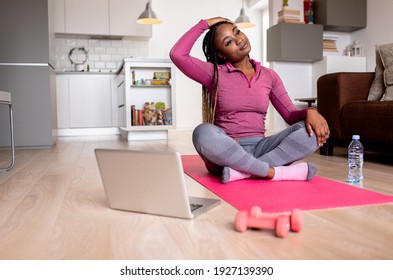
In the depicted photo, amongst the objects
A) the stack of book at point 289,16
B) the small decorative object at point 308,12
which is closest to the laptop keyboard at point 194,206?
the stack of book at point 289,16

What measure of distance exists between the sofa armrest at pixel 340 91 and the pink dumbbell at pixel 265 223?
198 centimetres

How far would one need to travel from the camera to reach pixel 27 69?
149 inches

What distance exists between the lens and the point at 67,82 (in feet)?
19.9

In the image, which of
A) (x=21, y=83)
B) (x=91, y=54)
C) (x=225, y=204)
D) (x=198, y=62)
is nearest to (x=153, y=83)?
(x=21, y=83)

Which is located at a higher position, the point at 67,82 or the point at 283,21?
the point at 283,21

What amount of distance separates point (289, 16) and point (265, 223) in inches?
166

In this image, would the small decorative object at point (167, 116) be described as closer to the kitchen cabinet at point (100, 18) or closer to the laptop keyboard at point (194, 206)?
the kitchen cabinet at point (100, 18)

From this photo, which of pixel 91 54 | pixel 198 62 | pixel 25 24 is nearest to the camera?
pixel 198 62

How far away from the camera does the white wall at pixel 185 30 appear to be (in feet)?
23.1

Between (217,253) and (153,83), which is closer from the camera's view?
(217,253)

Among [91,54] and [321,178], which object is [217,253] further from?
[91,54]

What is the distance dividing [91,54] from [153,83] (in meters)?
2.37

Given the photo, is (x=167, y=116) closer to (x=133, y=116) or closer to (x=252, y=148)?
(x=133, y=116)

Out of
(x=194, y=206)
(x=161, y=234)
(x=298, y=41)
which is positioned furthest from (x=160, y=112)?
(x=161, y=234)
